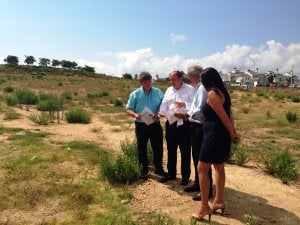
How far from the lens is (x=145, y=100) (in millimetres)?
5977

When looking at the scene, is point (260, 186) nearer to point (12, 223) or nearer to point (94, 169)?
point (94, 169)

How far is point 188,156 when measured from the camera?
5.77m

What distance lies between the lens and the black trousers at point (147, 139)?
608 centimetres

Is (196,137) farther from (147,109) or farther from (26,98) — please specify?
(26,98)

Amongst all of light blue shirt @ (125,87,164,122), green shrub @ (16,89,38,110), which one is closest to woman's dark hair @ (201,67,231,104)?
light blue shirt @ (125,87,164,122)

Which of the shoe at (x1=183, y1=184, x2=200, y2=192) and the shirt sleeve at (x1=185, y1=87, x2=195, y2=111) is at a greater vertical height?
the shirt sleeve at (x1=185, y1=87, x2=195, y2=111)

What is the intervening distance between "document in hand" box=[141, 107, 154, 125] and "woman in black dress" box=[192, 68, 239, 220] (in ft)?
4.61

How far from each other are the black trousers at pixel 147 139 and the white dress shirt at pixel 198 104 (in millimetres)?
1077

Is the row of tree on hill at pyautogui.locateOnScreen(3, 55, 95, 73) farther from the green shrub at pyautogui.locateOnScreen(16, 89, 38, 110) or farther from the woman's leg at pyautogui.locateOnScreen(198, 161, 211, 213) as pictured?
the woman's leg at pyautogui.locateOnScreen(198, 161, 211, 213)

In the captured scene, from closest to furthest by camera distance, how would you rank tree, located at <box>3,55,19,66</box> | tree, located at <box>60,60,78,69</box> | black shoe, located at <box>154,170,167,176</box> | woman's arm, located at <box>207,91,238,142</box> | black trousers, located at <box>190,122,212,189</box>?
woman's arm, located at <box>207,91,238,142</box> → black trousers, located at <box>190,122,212,189</box> → black shoe, located at <box>154,170,167,176</box> → tree, located at <box>3,55,19,66</box> → tree, located at <box>60,60,78,69</box>

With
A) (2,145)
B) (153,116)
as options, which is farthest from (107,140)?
(153,116)

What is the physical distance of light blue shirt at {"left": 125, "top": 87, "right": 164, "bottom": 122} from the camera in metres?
5.96

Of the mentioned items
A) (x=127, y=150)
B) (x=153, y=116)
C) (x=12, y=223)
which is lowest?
(x=12, y=223)

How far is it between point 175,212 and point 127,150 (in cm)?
234
